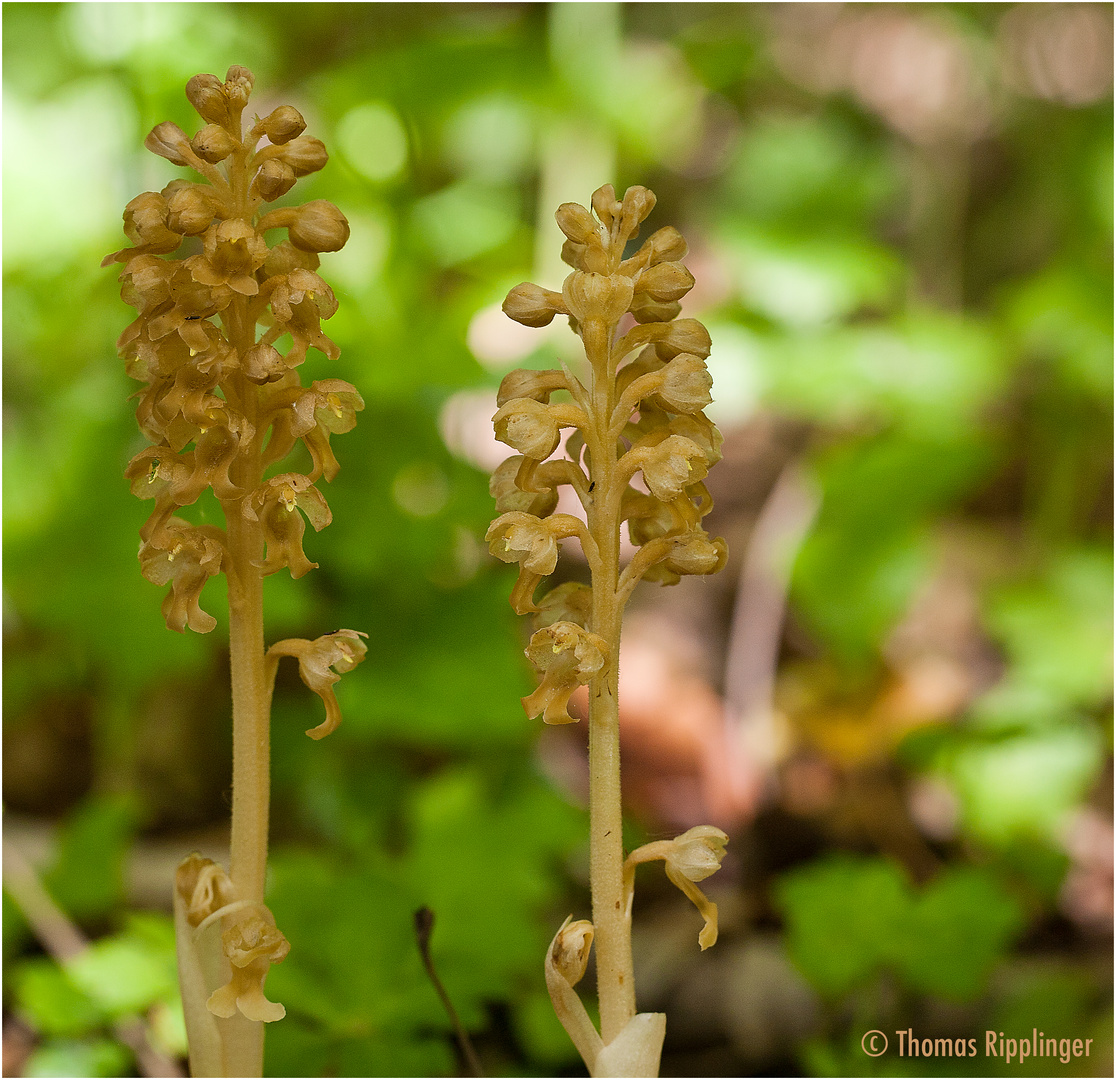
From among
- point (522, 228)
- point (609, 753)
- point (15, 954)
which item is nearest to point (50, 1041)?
point (15, 954)

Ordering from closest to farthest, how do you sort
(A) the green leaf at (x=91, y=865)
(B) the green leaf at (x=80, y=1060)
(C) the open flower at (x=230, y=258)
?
(C) the open flower at (x=230, y=258) → (B) the green leaf at (x=80, y=1060) → (A) the green leaf at (x=91, y=865)

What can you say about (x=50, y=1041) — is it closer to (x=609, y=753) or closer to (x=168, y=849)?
(x=168, y=849)

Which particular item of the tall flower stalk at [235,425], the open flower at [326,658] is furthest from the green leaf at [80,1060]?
the open flower at [326,658]

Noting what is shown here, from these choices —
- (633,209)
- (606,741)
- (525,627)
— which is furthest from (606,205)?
(525,627)

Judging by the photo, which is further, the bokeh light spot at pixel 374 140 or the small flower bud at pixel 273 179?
the bokeh light spot at pixel 374 140

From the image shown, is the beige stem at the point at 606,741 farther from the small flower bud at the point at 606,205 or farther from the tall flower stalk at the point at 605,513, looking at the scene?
the small flower bud at the point at 606,205

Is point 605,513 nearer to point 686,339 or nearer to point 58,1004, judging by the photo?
point 686,339
